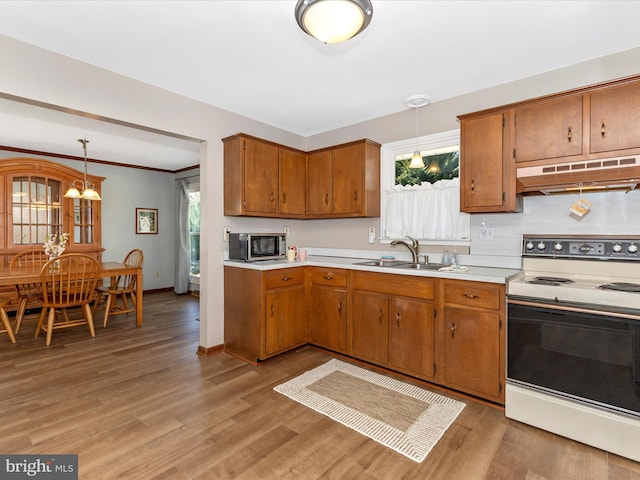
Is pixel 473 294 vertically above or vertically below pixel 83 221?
below

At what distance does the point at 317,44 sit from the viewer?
2.24 m

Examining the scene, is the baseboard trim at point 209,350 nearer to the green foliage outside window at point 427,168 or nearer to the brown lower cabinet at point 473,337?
the brown lower cabinet at point 473,337

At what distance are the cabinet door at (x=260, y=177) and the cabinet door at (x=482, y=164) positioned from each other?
1854 mm

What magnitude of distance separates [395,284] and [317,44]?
1886mm

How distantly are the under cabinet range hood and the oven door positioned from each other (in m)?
0.84

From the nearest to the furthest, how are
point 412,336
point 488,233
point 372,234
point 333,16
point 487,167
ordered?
point 333,16 → point 487,167 → point 412,336 → point 488,233 → point 372,234

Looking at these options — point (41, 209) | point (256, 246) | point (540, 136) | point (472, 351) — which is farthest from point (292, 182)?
point (41, 209)

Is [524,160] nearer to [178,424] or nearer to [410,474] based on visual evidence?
[410,474]

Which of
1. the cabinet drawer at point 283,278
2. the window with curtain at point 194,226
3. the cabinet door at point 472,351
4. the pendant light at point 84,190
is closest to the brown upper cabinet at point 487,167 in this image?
the cabinet door at point 472,351

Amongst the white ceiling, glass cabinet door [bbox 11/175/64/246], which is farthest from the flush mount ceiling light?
glass cabinet door [bbox 11/175/64/246]

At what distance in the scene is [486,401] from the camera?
2330 millimetres

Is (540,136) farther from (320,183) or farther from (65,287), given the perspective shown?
(65,287)

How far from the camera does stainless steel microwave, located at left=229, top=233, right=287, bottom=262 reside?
10.6 ft

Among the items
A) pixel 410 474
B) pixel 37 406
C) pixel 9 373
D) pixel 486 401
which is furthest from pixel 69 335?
pixel 486 401
